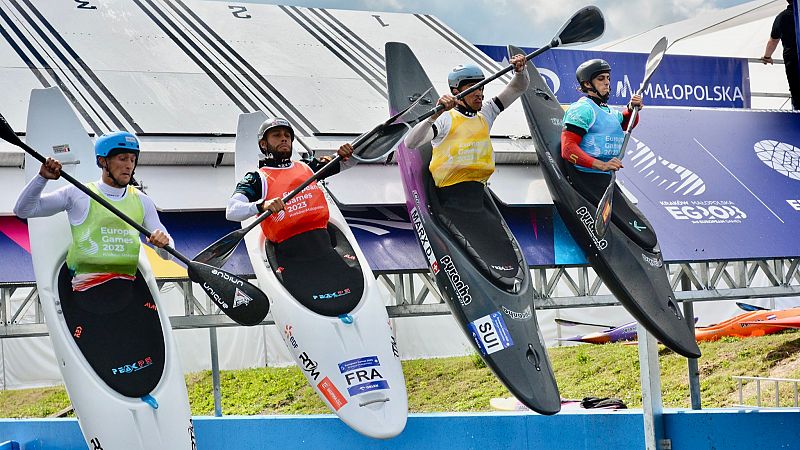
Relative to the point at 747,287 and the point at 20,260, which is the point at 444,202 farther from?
the point at 747,287

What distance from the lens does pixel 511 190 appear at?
642cm

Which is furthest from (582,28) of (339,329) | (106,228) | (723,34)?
(723,34)

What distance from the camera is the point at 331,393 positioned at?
517cm

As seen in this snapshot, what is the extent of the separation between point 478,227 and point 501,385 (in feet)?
35.6

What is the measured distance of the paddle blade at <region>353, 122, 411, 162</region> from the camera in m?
5.10

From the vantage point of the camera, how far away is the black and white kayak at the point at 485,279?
497cm

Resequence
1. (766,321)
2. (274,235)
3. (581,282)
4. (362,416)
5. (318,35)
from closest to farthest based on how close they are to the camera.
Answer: (362,416) < (274,235) < (581,282) < (318,35) < (766,321)

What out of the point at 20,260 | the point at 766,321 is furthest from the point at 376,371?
the point at 766,321

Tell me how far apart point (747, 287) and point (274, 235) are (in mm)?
3407

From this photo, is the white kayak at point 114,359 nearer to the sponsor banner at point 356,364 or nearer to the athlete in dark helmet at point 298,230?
the athlete in dark helmet at point 298,230

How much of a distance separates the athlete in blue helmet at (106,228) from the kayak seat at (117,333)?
0.5 inches

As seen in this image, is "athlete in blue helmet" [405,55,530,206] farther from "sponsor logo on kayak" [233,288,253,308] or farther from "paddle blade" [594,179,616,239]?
"sponsor logo on kayak" [233,288,253,308]

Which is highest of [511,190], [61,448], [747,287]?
[511,190]

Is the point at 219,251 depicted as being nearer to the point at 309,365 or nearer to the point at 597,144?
the point at 309,365
